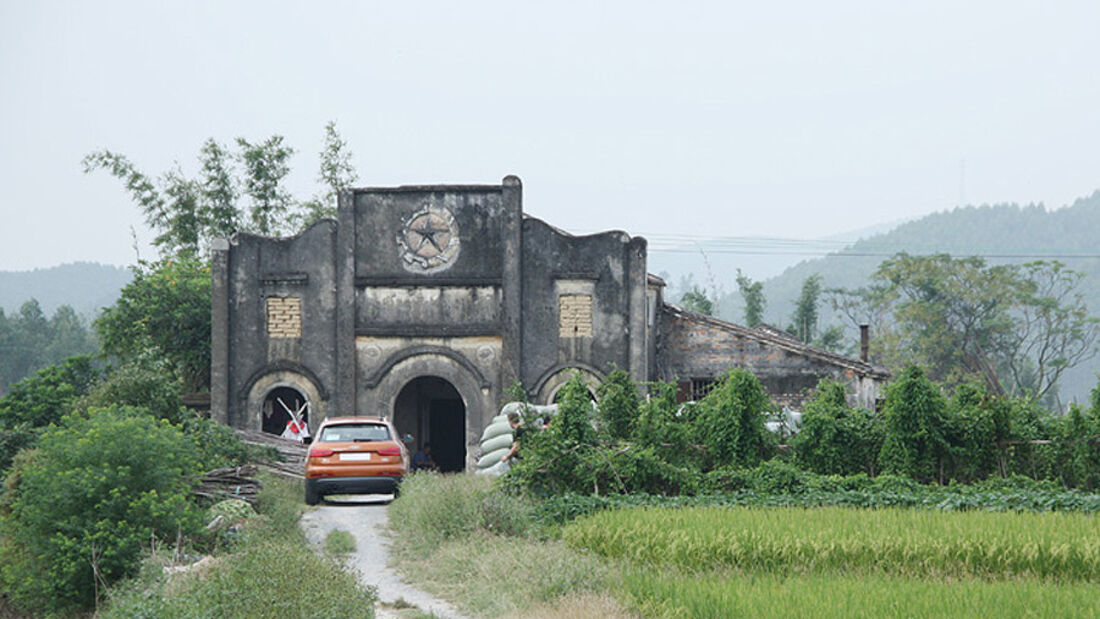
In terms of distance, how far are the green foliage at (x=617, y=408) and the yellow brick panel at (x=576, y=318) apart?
7.78m

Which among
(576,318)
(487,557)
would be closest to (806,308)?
(576,318)

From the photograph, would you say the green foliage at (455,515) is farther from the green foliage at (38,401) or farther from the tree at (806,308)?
the tree at (806,308)

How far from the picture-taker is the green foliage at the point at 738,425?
18.1m

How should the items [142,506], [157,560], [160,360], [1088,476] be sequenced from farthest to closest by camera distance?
1. [160,360]
2. [1088,476]
3. [142,506]
4. [157,560]

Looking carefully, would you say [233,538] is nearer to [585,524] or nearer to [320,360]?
[585,524]

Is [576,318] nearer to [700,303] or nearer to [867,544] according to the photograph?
[867,544]

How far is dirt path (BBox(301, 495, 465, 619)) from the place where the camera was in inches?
486

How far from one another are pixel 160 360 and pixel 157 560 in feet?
61.3

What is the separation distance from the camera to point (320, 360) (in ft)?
89.4

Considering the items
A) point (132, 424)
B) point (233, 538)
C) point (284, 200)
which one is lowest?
point (233, 538)

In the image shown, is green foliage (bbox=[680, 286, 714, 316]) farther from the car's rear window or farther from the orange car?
the orange car

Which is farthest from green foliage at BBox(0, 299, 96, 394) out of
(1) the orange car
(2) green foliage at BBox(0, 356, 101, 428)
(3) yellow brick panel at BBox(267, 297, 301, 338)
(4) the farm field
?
(4) the farm field

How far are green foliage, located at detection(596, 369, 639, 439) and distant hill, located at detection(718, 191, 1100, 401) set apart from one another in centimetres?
13014

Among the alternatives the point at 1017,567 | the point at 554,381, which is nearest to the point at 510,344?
the point at 554,381
